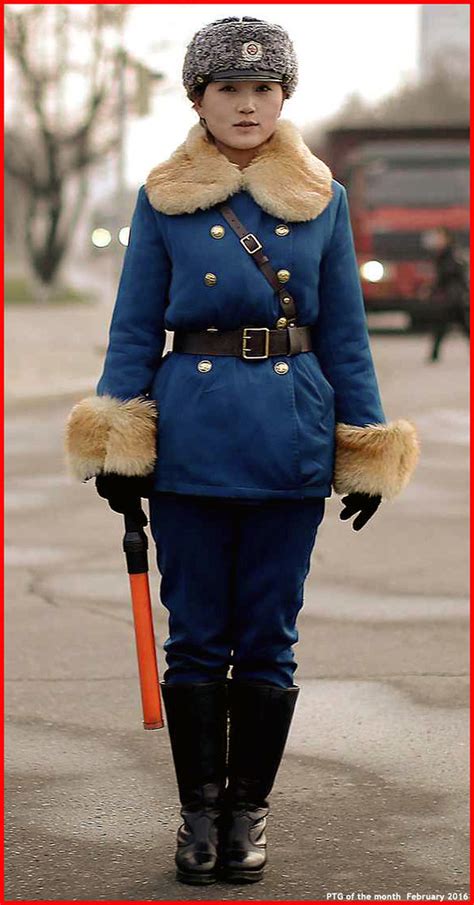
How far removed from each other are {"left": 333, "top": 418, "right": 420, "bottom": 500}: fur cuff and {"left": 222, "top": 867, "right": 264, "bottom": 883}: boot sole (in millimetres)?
892

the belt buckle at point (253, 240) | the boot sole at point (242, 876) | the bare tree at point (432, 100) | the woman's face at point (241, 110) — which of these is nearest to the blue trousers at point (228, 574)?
the boot sole at point (242, 876)

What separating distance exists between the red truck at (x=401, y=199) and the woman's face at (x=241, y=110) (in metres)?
20.9

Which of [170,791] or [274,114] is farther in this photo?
[170,791]

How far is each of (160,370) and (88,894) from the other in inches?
46.6

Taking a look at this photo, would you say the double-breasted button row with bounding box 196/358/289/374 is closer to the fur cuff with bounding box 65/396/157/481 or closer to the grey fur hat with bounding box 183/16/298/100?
the fur cuff with bounding box 65/396/157/481

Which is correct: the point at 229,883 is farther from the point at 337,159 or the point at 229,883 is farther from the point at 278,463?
the point at 337,159

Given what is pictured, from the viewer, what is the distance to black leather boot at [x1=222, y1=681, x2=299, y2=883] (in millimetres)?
4125

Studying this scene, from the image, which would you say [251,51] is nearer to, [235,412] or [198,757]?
[235,412]

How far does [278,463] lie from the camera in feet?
13.0

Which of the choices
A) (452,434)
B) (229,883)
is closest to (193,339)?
(229,883)

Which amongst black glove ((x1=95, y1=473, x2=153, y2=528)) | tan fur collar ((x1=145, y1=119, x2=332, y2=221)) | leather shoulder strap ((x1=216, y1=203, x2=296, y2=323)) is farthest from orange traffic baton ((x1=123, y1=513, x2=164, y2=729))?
tan fur collar ((x1=145, y1=119, x2=332, y2=221))

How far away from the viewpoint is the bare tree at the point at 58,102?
39062 mm

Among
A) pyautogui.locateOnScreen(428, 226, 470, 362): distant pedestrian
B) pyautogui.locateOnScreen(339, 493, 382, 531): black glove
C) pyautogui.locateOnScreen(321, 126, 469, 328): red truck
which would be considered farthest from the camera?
pyautogui.locateOnScreen(321, 126, 469, 328): red truck

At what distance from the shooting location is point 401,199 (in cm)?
2584
